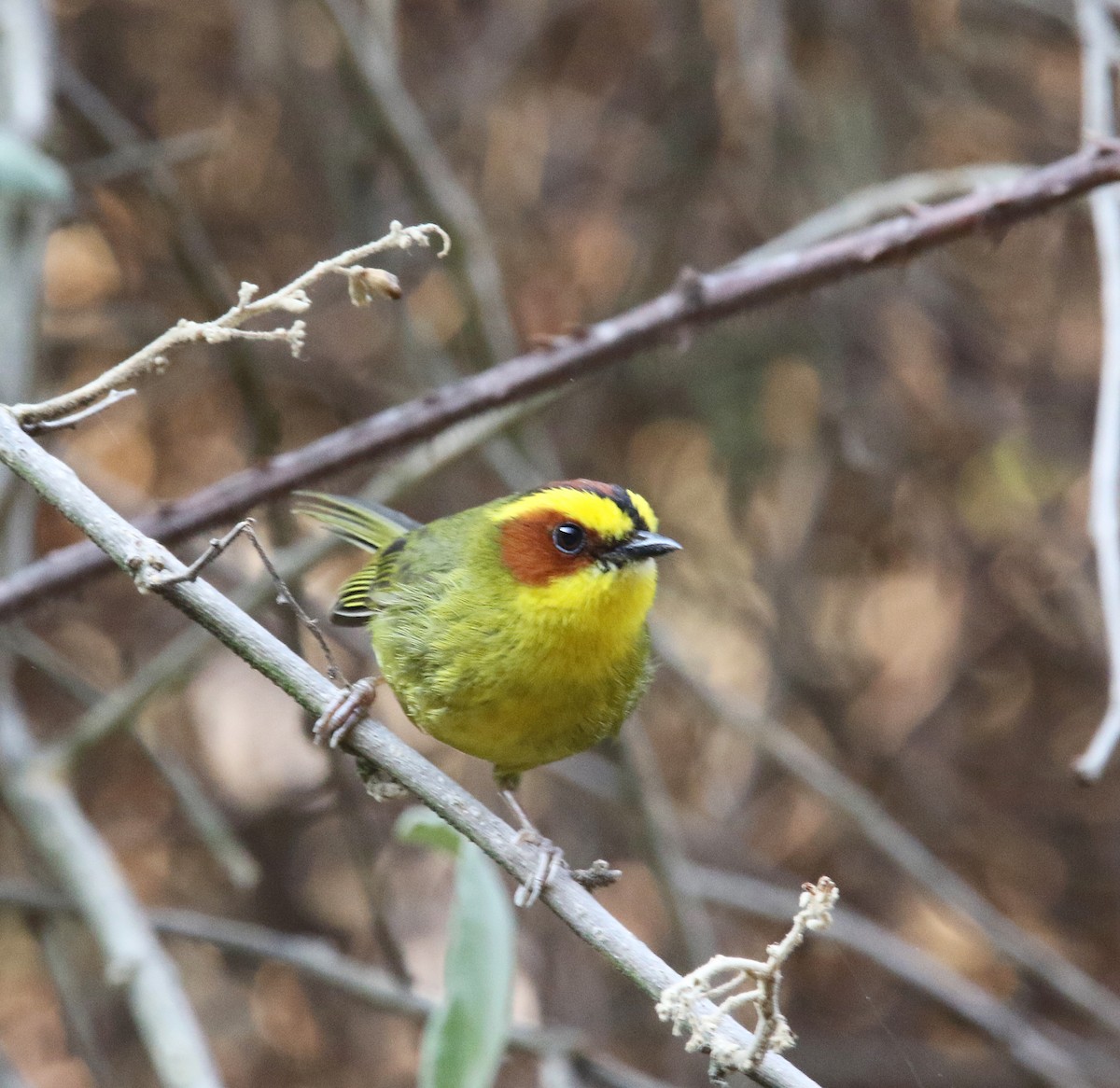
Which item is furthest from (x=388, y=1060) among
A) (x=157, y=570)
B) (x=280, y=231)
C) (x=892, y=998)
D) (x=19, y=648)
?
(x=157, y=570)

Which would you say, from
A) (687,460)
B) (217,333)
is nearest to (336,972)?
(217,333)

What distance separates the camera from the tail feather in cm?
400

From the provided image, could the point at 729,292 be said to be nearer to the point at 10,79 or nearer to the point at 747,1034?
the point at 747,1034

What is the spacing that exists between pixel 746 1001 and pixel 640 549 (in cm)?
160

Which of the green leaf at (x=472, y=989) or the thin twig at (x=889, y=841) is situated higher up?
the thin twig at (x=889, y=841)

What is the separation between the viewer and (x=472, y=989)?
2238mm

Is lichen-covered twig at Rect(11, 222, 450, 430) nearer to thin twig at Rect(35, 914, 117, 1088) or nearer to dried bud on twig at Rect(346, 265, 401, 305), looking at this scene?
dried bud on twig at Rect(346, 265, 401, 305)

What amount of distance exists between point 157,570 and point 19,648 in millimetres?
2454

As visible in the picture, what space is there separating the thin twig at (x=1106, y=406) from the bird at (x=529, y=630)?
2.90ft

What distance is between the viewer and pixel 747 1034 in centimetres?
180

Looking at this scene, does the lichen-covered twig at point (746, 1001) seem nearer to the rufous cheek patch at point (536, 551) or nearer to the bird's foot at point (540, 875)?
the bird's foot at point (540, 875)

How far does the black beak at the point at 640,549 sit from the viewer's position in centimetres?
312

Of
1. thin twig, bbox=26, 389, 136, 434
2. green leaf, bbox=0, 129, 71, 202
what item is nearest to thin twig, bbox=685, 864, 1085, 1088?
green leaf, bbox=0, 129, 71, 202

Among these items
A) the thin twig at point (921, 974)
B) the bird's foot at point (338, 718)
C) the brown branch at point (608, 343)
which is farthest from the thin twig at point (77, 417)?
the thin twig at point (921, 974)
